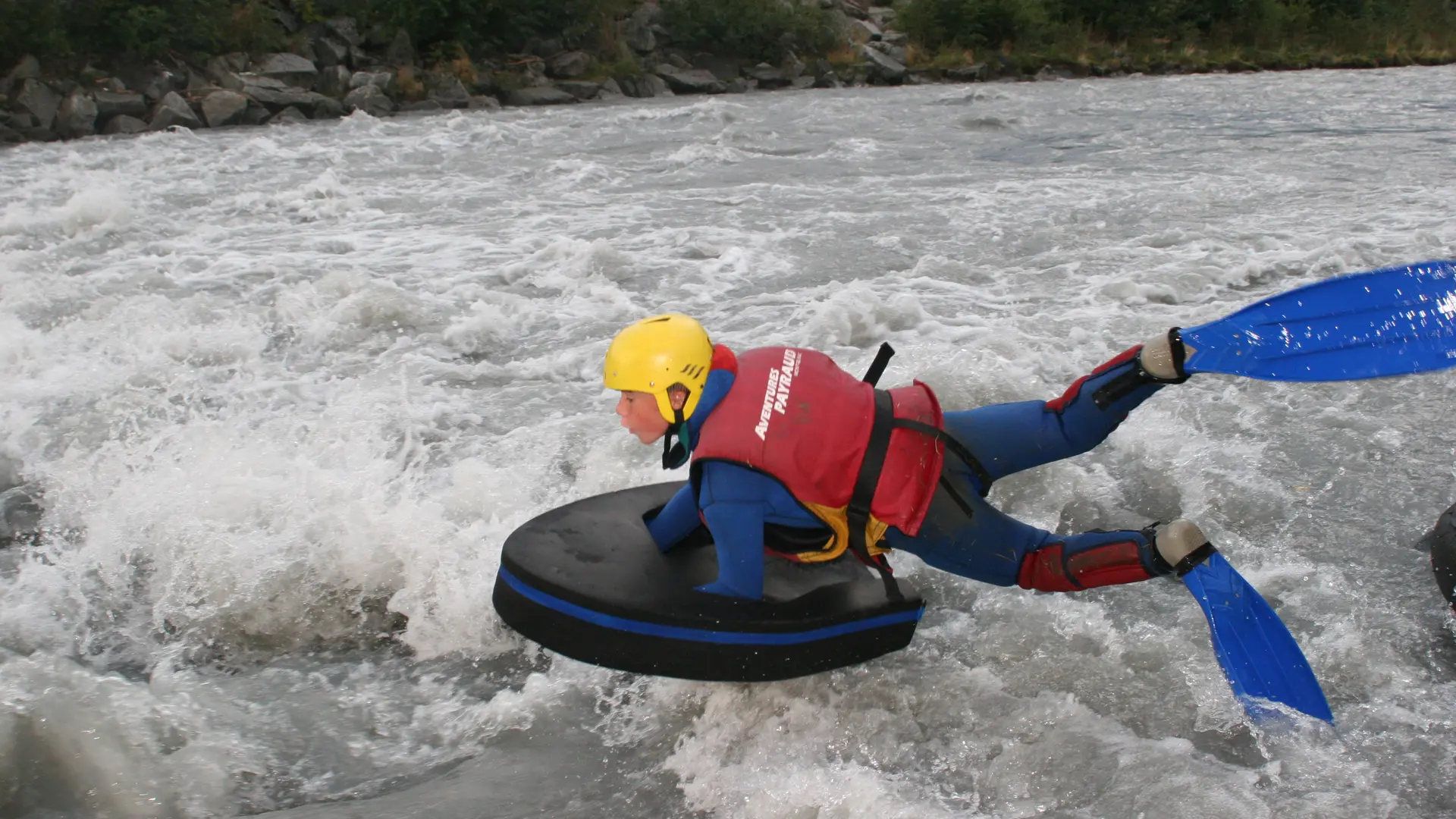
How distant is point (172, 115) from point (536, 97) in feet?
19.0

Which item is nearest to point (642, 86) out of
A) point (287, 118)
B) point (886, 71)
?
point (886, 71)

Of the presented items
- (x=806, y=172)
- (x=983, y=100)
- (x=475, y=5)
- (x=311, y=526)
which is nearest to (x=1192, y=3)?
(x=983, y=100)

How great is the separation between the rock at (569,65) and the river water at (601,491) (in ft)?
36.5

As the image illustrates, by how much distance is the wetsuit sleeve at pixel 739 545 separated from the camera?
103 inches

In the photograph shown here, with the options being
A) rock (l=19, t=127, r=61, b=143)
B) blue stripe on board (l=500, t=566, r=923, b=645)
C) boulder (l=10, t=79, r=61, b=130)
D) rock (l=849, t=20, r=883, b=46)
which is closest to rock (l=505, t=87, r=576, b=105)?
boulder (l=10, t=79, r=61, b=130)

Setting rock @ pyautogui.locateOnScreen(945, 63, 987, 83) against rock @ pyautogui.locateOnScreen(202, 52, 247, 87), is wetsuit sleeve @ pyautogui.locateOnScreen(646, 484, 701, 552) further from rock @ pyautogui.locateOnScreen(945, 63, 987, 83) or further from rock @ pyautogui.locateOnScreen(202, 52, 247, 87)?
rock @ pyautogui.locateOnScreen(945, 63, 987, 83)

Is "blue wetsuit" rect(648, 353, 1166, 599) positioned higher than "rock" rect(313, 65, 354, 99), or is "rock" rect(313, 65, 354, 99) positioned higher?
"blue wetsuit" rect(648, 353, 1166, 599)

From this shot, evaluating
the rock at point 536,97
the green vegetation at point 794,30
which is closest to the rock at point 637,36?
the green vegetation at point 794,30

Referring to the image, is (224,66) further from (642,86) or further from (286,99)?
(642,86)

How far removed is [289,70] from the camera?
17234mm

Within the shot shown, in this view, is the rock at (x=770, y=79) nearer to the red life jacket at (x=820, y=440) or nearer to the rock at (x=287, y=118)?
the rock at (x=287, y=118)

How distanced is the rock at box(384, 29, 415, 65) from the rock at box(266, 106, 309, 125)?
3.76 m

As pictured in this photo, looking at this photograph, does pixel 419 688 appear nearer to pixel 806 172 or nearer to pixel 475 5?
pixel 806 172

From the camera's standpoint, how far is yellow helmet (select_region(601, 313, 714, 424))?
2635mm
